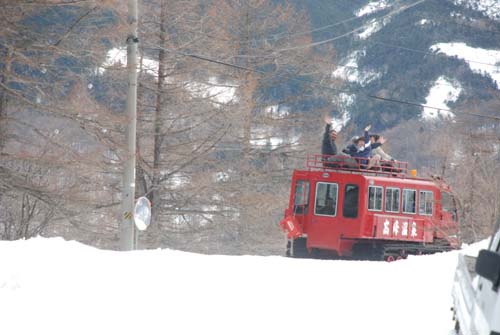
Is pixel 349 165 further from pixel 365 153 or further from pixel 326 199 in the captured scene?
pixel 326 199

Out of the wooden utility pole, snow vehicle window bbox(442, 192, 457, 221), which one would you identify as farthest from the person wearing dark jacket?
the wooden utility pole

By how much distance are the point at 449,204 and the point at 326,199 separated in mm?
4710

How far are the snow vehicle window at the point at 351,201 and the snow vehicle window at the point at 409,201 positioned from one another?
1.57 metres

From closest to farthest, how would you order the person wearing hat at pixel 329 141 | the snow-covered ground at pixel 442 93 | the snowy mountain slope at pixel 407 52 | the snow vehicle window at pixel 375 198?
the snow vehicle window at pixel 375 198, the person wearing hat at pixel 329 141, the snowy mountain slope at pixel 407 52, the snow-covered ground at pixel 442 93

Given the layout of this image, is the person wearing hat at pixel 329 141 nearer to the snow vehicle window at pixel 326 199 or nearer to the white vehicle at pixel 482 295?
the snow vehicle window at pixel 326 199

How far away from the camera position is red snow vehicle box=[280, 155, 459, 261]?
19.9 metres

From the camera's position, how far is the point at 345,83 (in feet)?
118

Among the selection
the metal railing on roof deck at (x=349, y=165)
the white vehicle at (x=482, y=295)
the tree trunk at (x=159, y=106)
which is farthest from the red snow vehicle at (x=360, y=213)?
the white vehicle at (x=482, y=295)

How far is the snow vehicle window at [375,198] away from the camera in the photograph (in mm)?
19812

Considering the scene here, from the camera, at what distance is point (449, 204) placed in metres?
22.7

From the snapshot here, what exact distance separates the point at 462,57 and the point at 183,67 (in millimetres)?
86713

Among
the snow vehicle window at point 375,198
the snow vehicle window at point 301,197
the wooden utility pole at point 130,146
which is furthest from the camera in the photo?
the snow vehicle window at point 301,197

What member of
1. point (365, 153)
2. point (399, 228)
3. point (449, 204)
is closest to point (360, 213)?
point (399, 228)

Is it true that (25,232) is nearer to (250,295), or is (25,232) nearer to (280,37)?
(280,37)
